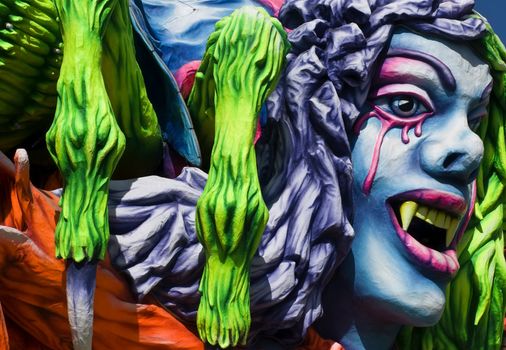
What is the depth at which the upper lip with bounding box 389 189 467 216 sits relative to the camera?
255 centimetres

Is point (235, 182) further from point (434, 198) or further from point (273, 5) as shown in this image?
point (273, 5)

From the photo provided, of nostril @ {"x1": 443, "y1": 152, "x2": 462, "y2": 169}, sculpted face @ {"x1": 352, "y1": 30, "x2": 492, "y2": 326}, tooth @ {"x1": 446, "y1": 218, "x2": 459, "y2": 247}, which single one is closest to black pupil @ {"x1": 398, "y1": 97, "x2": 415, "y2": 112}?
sculpted face @ {"x1": 352, "y1": 30, "x2": 492, "y2": 326}

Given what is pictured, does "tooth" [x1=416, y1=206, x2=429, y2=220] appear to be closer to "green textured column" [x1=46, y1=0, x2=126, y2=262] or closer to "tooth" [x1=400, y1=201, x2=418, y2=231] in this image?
"tooth" [x1=400, y1=201, x2=418, y2=231]

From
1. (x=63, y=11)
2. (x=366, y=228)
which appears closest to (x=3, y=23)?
(x=63, y=11)

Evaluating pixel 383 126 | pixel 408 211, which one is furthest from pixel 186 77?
pixel 408 211

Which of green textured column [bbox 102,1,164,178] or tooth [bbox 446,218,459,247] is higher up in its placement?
green textured column [bbox 102,1,164,178]

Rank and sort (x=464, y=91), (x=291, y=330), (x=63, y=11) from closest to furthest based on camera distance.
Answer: (x=63, y=11)
(x=291, y=330)
(x=464, y=91)

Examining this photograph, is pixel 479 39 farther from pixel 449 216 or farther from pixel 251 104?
pixel 251 104

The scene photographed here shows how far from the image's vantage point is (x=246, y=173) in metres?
2.27

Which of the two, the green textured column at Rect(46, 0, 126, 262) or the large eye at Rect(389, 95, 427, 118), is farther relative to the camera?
the large eye at Rect(389, 95, 427, 118)

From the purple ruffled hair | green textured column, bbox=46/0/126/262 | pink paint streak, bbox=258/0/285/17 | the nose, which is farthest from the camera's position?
pink paint streak, bbox=258/0/285/17

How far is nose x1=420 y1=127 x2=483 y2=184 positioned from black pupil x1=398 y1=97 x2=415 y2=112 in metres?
0.07

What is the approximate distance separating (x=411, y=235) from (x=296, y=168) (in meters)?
0.28

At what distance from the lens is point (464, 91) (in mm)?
2621
